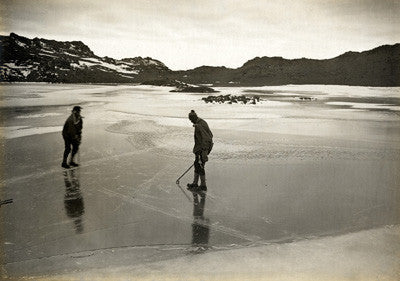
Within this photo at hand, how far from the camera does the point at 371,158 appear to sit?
31.5ft

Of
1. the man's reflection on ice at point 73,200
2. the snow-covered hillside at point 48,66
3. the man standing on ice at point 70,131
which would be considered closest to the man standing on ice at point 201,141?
the man's reflection on ice at point 73,200

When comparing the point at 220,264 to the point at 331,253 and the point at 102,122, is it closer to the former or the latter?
the point at 331,253

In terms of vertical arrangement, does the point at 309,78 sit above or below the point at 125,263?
above

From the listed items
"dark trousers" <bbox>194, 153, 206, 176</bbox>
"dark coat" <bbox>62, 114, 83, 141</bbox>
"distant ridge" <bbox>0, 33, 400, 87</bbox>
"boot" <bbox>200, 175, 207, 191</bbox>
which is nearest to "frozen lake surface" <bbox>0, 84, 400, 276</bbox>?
"boot" <bbox>200, 175, 207, 191</bbox>

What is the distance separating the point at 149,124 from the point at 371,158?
356 inches

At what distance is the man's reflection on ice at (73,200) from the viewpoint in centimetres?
547

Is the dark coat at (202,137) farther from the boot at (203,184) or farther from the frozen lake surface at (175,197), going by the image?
the frozen lake surface at (175,197)

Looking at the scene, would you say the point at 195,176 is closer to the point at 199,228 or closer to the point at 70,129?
the point at 199,228

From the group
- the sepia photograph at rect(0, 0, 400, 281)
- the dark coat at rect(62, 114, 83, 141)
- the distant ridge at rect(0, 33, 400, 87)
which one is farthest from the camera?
the distant ridge at rect(0, 33, 400, 87)

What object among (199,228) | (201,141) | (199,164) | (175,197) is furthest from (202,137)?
(199,228)

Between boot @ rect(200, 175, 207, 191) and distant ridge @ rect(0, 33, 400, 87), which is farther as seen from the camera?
distant ridge @ rect(0, 33, 400, 87)

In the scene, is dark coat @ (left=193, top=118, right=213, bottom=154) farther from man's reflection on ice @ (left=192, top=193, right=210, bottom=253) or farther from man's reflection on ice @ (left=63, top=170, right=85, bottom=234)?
man's reflection on ice @ (left=63, top=170, right=85, bottom=234)

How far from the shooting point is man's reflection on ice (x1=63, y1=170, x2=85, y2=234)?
5.47 metres

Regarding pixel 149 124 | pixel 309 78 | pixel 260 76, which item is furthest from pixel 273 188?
pixel 260 76
